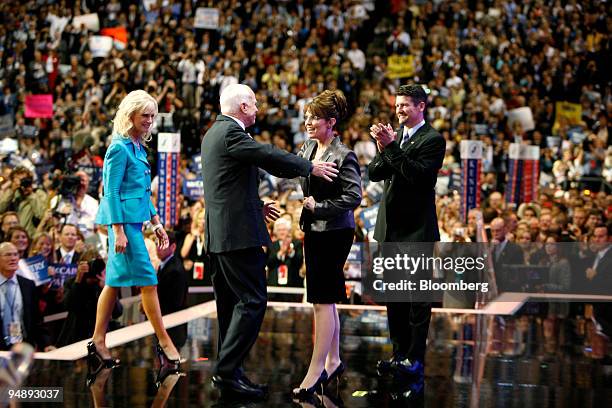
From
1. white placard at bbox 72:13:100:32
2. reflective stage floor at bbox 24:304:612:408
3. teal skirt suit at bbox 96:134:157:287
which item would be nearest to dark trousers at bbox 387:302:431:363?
reflective stage floor at bbox 24:304:612:408

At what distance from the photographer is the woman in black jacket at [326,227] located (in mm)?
5301

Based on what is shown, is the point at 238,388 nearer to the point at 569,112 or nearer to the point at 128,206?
the point at 128,206

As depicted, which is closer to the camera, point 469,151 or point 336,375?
point 336,375

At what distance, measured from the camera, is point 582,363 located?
635cm

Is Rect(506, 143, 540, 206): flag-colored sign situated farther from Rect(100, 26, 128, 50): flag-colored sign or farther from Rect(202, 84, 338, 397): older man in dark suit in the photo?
Rect(100, 26, 128, 50): flag-colored sign

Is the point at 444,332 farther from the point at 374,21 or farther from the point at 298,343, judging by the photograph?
the point at 374,21

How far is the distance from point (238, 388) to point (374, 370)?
112 centimetres

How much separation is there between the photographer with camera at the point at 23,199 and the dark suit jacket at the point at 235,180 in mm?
6529

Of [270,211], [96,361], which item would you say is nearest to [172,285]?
[96,361]

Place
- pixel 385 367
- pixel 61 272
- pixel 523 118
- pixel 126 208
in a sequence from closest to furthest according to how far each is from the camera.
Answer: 1. pixel 126 208
2. pixel 385 367
3. pixel 61 272
4. pixel 523 118

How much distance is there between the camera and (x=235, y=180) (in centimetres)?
523

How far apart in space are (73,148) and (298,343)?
372 inches
